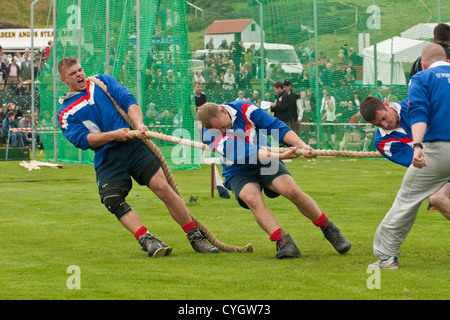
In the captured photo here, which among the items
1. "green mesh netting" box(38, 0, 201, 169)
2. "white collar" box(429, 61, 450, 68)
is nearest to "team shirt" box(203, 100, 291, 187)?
"white collar" box(429, 61, 450, 68)

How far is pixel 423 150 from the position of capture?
6777 mm

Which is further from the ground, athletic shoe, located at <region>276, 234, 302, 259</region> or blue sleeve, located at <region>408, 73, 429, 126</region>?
blue sleeve, located at <region>408, 73, 429, 126</region>

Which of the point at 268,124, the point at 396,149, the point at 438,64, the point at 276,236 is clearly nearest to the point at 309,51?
the point at 268,124

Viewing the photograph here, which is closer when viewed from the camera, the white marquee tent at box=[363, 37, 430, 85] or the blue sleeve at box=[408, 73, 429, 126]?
the blue sleeve at box=[408, 73, 429, 126]

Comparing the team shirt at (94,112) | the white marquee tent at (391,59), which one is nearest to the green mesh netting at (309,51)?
the white marquee tent at (391,59)

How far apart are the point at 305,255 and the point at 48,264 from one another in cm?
245

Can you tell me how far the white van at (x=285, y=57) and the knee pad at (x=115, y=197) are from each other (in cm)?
1628

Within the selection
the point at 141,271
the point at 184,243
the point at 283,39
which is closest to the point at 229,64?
the point at 283,39

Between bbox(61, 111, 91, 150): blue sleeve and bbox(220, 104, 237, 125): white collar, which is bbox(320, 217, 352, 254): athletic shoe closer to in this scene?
bbox(220, 104, 237, 125): white collar

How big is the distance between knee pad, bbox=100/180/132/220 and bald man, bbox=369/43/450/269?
254 centimetres

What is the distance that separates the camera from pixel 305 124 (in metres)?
23.4

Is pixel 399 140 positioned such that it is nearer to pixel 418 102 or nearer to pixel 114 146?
pixel 418 102

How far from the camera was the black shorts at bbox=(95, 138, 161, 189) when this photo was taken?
26.5ft

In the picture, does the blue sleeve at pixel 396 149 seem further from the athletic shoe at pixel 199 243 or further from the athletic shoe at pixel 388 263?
the athletic shoe at pixel 199 243
